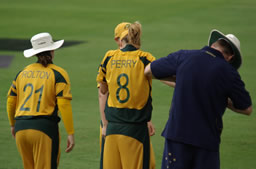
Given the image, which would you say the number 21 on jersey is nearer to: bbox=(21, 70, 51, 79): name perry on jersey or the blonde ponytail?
bbox=(21, 70, 51, 79): name perry on jersey

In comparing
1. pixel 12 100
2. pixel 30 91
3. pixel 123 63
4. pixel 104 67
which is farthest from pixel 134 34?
pixel 12 100

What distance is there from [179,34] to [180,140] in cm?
1507

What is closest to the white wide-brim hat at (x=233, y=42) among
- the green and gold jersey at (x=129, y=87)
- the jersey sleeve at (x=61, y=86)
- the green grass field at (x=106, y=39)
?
the green and gold jersey at (x=129, y=87)

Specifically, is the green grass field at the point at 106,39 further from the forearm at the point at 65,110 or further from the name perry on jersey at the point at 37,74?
the name perry on jersey at the point at 37,74

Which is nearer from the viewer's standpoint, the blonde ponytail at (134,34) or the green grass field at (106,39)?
the blonde ponytail at (134,34)

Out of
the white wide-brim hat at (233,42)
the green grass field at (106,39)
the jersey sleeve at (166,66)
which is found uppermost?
the white wide-brim hat at (233,42)

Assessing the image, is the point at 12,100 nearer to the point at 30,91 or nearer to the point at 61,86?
the point at 30,91

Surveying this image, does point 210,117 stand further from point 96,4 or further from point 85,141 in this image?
point 96,4

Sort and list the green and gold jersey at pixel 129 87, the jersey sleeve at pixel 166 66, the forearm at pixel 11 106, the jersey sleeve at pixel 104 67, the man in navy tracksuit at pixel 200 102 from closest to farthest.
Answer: the man in navy tracksuit at pixel 200 102
the jersey sleeve at pixel 166 66
the green and gold jersey at pixel 129 87
the jersey sleeve at pixel 104 67
the forearm at pixel 11 106

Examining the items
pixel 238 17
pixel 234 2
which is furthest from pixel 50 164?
pixel 234 2

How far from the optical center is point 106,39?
18766mm

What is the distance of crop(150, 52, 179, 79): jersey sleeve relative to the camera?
15.7 ft

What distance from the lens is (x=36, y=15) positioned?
23391 millimetres

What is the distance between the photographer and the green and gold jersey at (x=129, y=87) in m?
5.65
